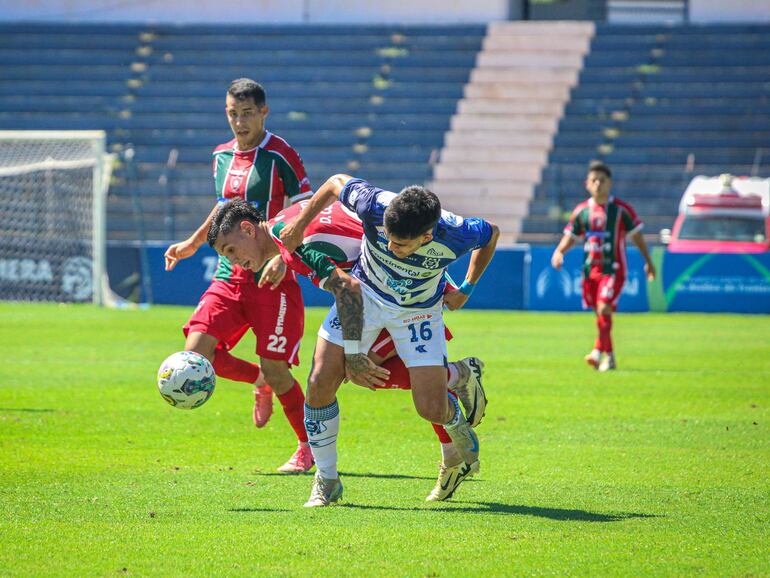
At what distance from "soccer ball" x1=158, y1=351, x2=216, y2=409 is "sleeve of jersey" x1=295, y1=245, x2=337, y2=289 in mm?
1006

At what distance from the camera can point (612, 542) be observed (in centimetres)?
583

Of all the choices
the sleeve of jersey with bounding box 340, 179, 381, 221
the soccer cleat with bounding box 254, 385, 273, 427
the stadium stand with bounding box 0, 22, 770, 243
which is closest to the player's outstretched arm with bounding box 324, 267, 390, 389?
the sleeve of jersey with bounding box 340, 179, 381, 221

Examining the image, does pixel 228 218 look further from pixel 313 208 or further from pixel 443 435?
pixel 443 435

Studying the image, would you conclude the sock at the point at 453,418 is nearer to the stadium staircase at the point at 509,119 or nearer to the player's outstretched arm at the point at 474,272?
the player's outstretched arm at the point at 474,272

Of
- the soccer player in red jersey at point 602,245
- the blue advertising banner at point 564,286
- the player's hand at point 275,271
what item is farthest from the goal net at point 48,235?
the player's hand at point 275,271

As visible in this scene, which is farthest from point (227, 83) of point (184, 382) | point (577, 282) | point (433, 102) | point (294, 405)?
point (184, 382)

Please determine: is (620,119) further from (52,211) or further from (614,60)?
(52,211)

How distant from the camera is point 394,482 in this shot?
24.8 feet

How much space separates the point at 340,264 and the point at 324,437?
39.7 inches

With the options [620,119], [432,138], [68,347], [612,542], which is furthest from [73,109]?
[612,542]

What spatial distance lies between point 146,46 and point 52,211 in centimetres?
1338

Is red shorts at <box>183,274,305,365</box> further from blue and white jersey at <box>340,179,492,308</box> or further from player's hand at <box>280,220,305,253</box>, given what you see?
blue and white jersey at <box>340,179,492,308</box>

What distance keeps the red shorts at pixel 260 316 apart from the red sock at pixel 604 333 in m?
6.74

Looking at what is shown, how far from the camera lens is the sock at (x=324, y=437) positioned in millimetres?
6797
